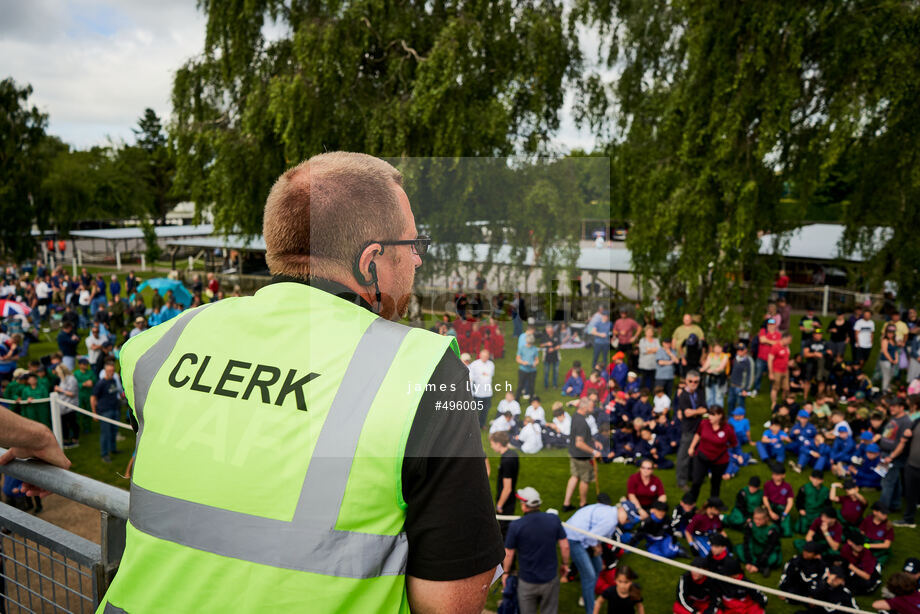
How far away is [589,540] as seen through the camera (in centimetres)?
696

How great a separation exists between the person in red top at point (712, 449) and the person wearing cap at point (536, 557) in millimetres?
3432

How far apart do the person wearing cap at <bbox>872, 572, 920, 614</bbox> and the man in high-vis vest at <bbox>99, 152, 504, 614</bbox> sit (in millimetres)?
6809

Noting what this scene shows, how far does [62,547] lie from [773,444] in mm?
10813

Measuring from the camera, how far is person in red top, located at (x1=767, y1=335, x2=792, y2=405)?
42.8 feet

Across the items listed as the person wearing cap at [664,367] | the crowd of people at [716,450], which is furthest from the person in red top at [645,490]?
the person wearing cap at [664,367]

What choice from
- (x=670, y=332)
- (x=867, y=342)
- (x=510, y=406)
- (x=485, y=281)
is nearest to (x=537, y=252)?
(x=485, y=281)

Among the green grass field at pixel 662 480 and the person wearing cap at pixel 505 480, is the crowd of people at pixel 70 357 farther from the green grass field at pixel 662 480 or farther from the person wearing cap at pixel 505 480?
the green grass field at pixel 662 480

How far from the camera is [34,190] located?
33.4 m

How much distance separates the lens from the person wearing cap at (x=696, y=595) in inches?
250

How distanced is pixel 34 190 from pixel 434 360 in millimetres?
39330

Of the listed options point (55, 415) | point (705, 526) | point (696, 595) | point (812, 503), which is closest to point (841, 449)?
point (812, 503)

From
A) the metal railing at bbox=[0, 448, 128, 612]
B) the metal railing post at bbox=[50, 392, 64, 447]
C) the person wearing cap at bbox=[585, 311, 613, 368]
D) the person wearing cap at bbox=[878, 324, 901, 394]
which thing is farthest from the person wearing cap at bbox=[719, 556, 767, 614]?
the metal railing post at bbox=[50, 392, 64, 447]

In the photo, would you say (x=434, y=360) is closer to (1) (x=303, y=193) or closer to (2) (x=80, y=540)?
(1) (x=303, y=193)

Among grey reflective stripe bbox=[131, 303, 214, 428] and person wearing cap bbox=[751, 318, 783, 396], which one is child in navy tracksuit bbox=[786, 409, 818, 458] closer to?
person wearing cap bbox=[751, 318, 783, 396]
